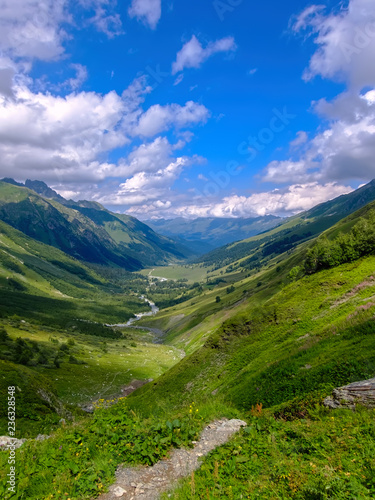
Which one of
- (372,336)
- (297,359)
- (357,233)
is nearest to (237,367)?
(297,359)

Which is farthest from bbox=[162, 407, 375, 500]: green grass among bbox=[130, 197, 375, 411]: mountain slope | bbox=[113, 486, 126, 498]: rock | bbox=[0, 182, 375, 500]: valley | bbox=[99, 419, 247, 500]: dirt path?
bbox=[130, 197, 375, 411]: mountain slope

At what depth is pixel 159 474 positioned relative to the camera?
1095 centimetres

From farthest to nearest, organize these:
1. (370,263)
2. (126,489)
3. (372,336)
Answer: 1. (370,263)
2. (372,336)
3. (126,489)

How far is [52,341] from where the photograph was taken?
381ft

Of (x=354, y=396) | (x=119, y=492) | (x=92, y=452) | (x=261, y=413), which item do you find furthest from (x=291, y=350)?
(x=119, y=492)

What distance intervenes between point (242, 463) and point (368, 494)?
5.01 meters

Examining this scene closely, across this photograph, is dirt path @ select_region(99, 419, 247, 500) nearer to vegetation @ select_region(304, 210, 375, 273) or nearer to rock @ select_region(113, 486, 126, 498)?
rock @ select_region(113, 486, 126, 498)

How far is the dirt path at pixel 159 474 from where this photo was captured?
988cm

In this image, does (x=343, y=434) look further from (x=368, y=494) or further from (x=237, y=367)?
(x=237, y=367)

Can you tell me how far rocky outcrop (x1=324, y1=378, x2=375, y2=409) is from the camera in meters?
14.2

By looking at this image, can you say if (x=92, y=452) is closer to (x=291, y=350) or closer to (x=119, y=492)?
(x=119, y=492)

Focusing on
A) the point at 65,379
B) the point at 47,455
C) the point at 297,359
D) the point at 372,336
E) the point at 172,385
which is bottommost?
the point at 65,379

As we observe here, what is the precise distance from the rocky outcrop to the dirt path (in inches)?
269

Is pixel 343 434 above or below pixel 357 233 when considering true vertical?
below
